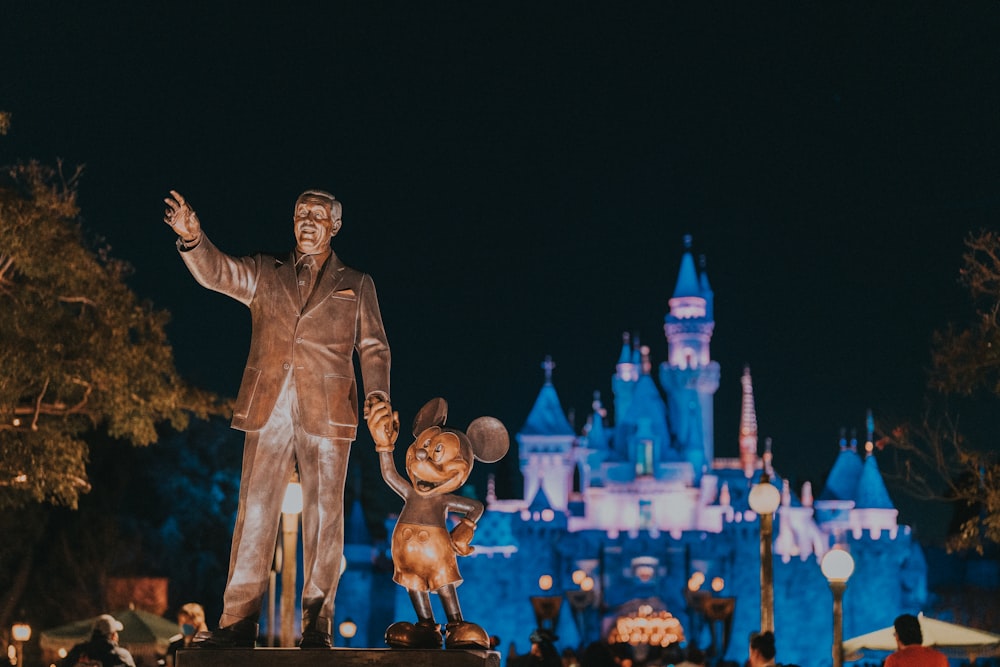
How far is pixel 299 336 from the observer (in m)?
7.02

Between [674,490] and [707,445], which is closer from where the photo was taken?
[674,490]

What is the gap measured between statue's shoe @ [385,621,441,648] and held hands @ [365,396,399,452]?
33.2 inches

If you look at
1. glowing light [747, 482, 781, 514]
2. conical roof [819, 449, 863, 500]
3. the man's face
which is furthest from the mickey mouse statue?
conical roof [819, 449, 863, 500]

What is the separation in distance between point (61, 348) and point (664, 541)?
38.6m

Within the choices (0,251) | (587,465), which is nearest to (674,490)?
(587,465)

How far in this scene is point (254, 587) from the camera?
6801 millimetres

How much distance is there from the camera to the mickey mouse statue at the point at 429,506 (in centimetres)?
692

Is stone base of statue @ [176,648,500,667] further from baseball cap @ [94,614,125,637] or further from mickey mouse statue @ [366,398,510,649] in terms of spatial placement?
baseball cap @ [94,614,125,637]

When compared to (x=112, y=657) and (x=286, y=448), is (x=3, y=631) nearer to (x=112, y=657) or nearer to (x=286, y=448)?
(x=112, y=657)

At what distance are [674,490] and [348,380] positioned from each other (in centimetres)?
4873

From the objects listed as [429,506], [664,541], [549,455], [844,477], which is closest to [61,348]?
[429,506]

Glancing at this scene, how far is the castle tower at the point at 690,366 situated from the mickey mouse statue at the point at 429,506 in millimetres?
51434

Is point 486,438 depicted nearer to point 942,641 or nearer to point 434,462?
point 434,462

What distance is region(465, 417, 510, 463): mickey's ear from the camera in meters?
7.30
